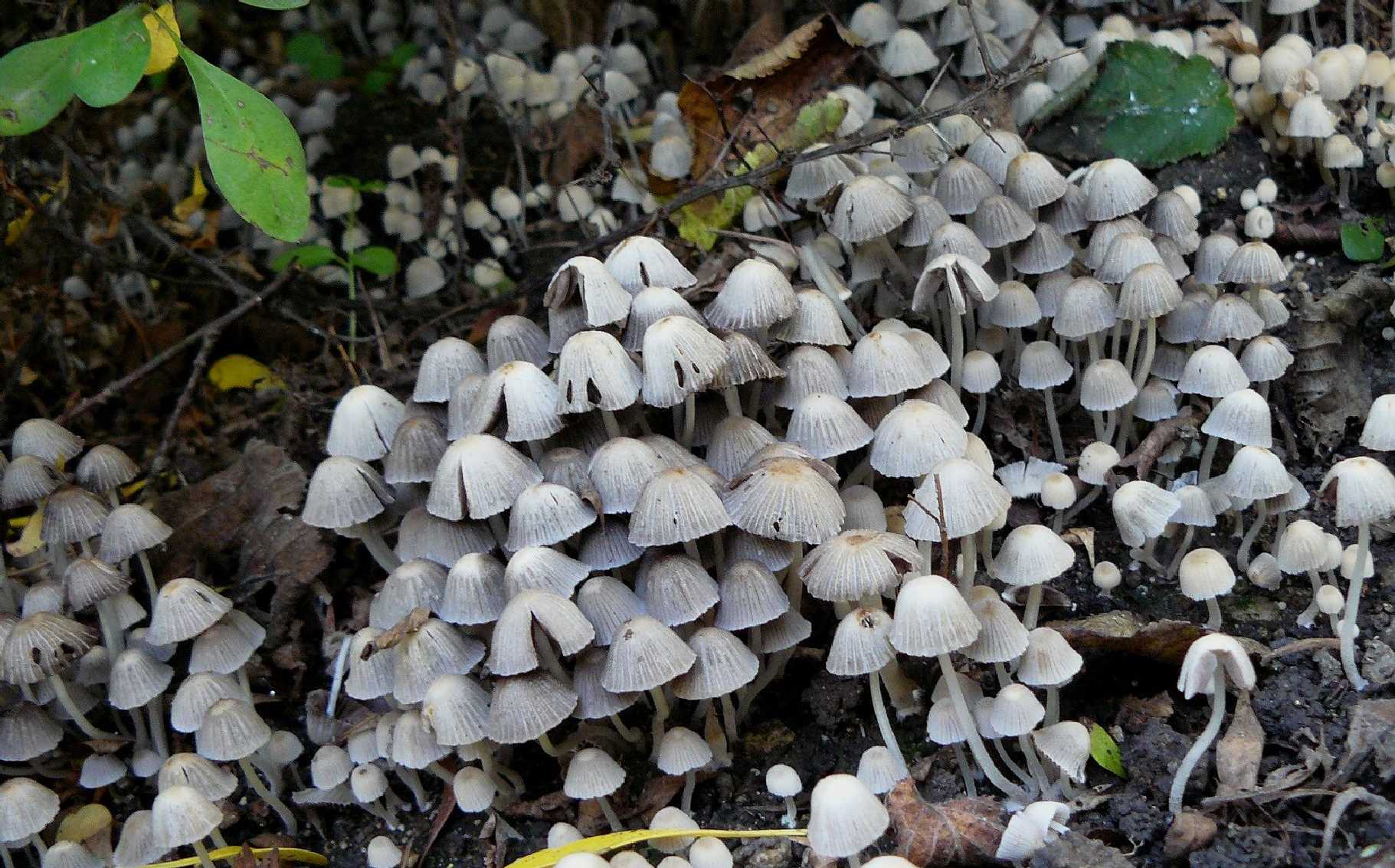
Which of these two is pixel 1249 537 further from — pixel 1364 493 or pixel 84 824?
pixel 84 824

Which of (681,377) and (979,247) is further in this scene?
(979,247)

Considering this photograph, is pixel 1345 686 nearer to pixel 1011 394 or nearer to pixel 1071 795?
pixel 1071 795

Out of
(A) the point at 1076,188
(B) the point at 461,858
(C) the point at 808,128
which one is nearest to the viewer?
(B) the point at 461,858

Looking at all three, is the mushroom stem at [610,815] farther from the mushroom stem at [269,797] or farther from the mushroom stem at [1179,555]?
the mushroom stem at [1179,555]

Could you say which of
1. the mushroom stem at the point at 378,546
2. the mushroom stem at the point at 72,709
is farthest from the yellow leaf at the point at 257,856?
the mushroom stem at the point at 378,546

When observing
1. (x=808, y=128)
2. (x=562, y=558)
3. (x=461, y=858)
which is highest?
(x=808, y=128)

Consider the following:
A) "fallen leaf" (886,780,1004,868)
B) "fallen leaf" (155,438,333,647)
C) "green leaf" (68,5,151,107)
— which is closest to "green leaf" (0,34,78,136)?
"green leaf" (68,5,151,107)

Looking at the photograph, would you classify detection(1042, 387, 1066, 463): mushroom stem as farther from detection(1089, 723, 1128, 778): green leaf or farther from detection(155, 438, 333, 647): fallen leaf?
detection(155, 438, 333, 647): fallen leaf

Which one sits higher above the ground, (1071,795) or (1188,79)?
(1188,79)

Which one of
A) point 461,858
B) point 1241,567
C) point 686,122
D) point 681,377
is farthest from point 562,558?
point 686,122
